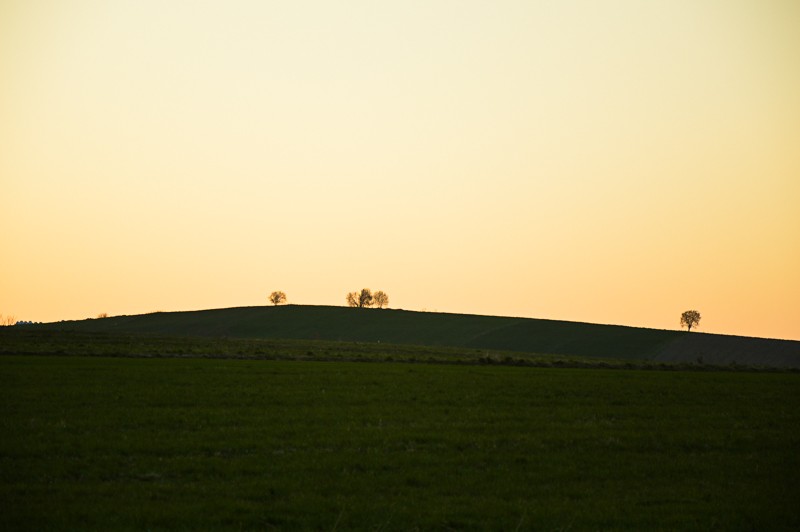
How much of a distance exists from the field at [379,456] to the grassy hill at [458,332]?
66.2 m

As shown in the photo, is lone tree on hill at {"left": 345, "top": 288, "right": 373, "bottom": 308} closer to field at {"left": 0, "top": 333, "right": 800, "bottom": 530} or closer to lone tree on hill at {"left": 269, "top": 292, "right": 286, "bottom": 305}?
lone tree on hill at {"left": 269, "top": 292, "right": 286, "bottom": 305}

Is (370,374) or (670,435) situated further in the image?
(370,374)

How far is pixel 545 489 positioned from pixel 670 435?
986 cm

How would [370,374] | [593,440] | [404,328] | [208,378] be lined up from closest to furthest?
[593,440]
[208,378]
[370,374]
[404,328]

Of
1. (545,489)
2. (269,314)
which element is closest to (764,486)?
(545,489)

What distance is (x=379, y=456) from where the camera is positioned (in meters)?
20.4

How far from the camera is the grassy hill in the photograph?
10006cm

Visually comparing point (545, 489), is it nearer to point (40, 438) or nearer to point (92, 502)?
point (92, 502)

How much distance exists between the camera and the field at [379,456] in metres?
15.0

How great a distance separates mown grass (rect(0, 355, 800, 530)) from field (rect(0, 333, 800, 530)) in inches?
2.6

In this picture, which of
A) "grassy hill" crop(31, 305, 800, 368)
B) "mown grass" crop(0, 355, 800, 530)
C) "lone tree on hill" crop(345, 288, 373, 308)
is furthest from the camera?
"lone tree on hill" crop(345, 288, 373, 308)

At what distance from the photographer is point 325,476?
1811 centimetres

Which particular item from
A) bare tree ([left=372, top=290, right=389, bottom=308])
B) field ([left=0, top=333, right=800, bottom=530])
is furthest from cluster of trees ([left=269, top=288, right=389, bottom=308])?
field ([left=0, top=333, right=800, bottom=530])

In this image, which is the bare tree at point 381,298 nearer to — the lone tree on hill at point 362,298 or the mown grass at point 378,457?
the lone tree on hill at point 362,298
